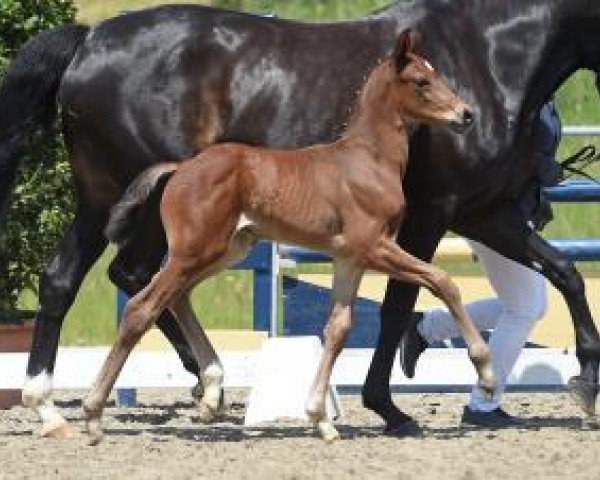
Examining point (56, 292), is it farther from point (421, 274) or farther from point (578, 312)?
point (578, 312)

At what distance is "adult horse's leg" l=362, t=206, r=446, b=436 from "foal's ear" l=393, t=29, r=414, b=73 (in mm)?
675

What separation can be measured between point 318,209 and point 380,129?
0.44 meters

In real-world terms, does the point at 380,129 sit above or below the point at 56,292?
above

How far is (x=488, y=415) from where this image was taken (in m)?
8.75

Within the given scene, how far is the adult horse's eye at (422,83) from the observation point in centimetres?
787

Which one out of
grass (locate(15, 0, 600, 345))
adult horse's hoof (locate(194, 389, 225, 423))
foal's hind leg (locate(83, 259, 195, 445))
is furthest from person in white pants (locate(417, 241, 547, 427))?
grass (locate(15, 0, 600, 345))

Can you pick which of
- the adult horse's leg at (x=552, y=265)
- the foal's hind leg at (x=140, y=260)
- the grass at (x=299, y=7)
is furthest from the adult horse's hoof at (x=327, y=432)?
the grass at (x=299, y=7)

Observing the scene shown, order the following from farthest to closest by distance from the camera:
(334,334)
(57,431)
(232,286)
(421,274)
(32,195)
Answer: (232,286)
(32,195)
(57,431)
(334,334)
(421,274)

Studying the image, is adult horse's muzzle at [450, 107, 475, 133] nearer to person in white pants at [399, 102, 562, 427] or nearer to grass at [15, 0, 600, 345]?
person in white pants at [399, 102, 562, 427]

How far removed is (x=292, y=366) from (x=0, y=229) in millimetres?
1461

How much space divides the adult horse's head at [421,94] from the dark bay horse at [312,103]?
318mm

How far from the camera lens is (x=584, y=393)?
334 inches

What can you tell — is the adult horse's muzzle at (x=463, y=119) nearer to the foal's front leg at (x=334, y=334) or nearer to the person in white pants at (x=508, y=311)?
the foal's front leg at (x=334, y=334)

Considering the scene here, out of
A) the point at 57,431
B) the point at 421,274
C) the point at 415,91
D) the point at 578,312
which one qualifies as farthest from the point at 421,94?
the point at 57,431
